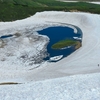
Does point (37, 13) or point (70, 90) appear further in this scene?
point (37, 13)

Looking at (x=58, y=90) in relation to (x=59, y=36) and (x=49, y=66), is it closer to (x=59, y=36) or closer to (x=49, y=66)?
(x=49, y=66)

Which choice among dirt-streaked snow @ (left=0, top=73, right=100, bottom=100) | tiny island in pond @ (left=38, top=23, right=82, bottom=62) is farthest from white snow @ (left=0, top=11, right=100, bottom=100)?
tiny island in pond @ (left=38, top=23, right=82, bottom=62)

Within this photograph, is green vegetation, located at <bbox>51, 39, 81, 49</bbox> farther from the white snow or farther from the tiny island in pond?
the white snow

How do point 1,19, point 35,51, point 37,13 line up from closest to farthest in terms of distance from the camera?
point 35,51 < point 1,19 < point 37,13

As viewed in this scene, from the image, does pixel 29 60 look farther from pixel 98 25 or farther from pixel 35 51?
pixel 98 25

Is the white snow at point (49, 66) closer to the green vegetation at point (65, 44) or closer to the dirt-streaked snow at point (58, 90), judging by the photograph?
the dirt-streaked snow at point (58, 90)

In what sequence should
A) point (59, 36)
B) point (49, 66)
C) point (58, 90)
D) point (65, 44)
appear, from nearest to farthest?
point (58, 90), point (49, 66), point (65, 44), point (59, 36)

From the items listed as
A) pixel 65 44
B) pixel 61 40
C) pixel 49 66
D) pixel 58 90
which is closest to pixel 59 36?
pixel 61 40

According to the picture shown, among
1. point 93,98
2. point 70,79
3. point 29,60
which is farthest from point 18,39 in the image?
point 93,98
